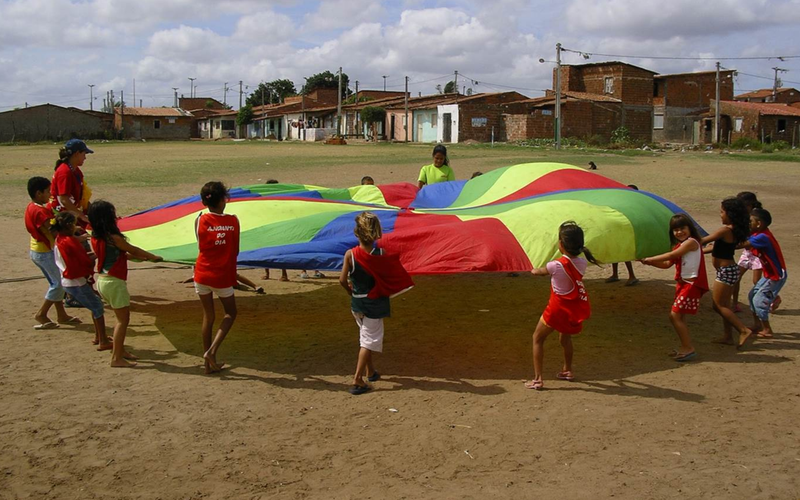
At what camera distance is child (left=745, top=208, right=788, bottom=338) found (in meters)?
6.52

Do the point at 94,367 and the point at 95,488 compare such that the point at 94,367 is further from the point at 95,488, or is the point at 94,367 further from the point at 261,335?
the point at 95,488

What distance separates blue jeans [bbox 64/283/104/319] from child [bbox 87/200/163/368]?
0.39 m

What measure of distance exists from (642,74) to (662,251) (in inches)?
2002

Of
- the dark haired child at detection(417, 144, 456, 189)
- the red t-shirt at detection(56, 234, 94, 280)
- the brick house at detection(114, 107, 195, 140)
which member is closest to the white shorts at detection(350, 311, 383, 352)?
the red t-shirt at detection(56, 234, 94, 280)

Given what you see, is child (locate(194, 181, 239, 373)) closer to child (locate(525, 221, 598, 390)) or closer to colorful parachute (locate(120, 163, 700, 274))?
colorful parachute (locate(120, 163, 700, 274))

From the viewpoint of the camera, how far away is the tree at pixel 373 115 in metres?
58.7

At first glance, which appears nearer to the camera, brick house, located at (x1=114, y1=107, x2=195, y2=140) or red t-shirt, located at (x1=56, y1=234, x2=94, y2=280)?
red t-shirt, located at (x1=56, y1=234, x2=94, y2=280)

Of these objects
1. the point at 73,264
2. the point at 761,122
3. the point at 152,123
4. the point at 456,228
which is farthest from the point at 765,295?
the point at 152,123

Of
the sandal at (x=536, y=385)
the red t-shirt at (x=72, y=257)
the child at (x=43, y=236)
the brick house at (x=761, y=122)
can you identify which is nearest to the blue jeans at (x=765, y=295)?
the sandal at (x=536, y=385)

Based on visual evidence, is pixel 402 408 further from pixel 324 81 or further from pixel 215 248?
pixel 324 81

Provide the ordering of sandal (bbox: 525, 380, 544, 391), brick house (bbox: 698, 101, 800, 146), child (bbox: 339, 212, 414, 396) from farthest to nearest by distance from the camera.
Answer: brick house (bbox: 698, 101, 800, 146) < sandal (bbox: 525, 380, 544, 391) < child (bbox: 339, 212, 414, 396)

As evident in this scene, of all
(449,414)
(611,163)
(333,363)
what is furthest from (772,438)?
(611,163)

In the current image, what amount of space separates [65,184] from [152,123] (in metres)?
72.4

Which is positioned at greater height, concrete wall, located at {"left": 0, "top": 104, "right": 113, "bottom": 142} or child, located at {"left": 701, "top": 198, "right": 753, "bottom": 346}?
concrete wall, located at {"left": 0, "top": 104, "right": 113, "bottom": 142}
